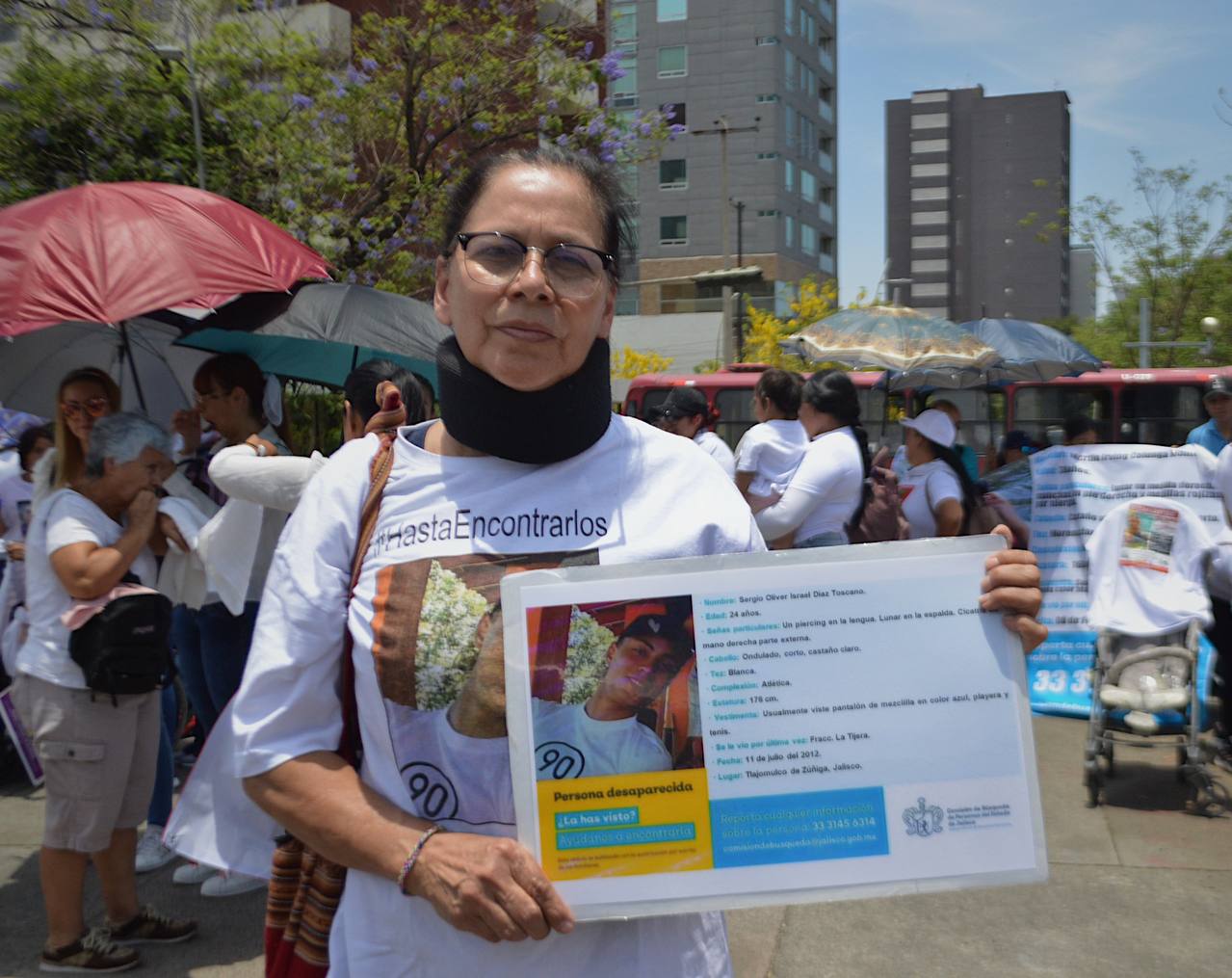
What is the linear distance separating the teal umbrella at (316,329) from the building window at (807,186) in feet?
191

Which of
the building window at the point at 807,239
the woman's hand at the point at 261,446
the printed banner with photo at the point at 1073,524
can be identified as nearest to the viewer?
the woman's hand at the point at 261,446

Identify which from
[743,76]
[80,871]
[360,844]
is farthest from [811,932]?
[743,76]

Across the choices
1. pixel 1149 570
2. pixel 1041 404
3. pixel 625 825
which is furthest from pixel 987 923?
pixel 1041 404

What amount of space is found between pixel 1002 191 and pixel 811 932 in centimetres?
10797

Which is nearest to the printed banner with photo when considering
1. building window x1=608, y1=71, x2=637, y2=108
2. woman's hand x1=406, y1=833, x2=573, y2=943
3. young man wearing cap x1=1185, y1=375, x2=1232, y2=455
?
young man wearing cap x1=1185, y1=375, x2=1232, y2=455

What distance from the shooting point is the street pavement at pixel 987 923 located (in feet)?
13.3

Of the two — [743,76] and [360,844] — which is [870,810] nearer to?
[360,844]

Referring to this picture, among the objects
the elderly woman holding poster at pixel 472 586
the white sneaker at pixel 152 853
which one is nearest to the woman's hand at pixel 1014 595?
the elderly woman holding poster at pixel 472 586

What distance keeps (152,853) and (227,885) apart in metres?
0.50

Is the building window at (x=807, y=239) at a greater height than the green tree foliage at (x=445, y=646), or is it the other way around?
the building window at (x=807, y=239)

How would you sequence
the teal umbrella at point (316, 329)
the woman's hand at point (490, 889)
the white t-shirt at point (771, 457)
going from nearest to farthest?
1. the woman's hand at point (490, 889)
2. the teal umbrella at point (316, 329)
3. the white t-shirt at point (771, 457)

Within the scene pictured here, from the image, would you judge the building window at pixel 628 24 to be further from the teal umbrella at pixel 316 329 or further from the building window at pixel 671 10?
the teal umbrella at pixel 316 329

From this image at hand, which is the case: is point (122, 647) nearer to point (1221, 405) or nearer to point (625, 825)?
point (625, 825)

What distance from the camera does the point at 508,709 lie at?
4.70 ft
